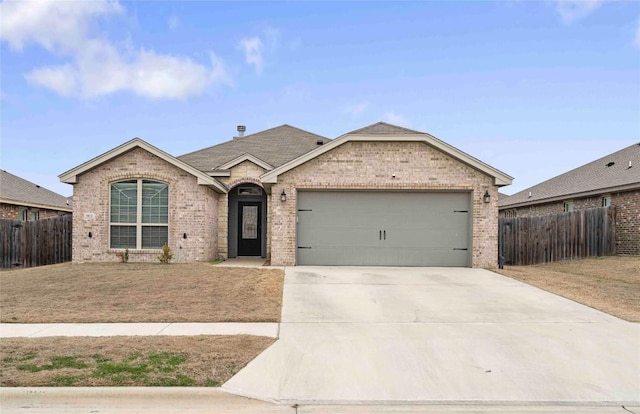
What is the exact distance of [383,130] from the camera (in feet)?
50.5

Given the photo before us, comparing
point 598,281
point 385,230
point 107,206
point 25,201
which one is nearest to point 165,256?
point 107,206

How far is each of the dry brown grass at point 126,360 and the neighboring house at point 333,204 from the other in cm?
827

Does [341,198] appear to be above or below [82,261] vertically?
above

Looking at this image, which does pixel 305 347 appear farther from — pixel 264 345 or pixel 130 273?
pixel 130 273

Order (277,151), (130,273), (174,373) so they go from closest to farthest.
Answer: (174,373)
(130,273)
(277,151)

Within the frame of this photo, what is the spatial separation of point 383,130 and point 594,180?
1171 cm

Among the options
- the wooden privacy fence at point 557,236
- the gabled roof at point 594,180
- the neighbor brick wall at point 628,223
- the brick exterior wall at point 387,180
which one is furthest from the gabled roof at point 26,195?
the neighbor brick wall at point 628,223

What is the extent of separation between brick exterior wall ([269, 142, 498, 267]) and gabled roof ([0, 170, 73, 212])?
14.4 meters

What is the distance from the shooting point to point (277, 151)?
20906mm

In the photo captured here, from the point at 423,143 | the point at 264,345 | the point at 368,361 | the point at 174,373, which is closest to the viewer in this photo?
the point at 174,373

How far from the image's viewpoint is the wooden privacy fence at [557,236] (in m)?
17.0

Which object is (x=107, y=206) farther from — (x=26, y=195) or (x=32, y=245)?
(x=26, y=195)

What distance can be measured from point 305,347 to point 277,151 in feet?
49.8

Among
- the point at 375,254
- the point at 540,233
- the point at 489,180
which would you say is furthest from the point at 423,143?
the point at 540,233
